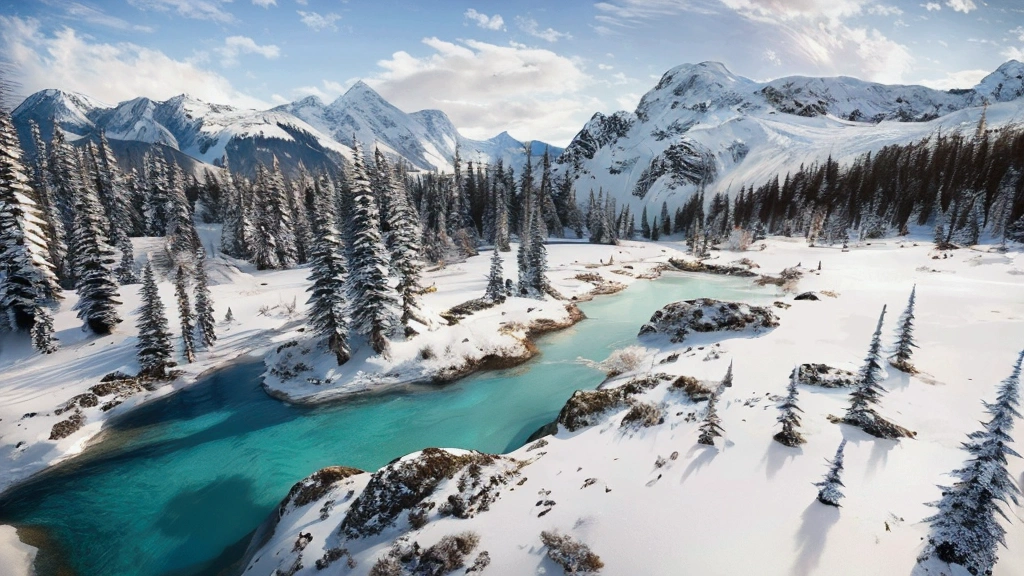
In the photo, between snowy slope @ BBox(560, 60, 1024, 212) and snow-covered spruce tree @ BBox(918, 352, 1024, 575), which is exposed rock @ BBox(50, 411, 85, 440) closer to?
snow-covered spruce tree @ BBox(918, 352, 1024, 575)

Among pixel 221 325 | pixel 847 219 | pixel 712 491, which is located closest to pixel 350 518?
pixel 712 491

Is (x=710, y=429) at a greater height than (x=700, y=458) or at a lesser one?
greater

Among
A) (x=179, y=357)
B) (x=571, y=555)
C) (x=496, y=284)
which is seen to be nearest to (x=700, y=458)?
(x=571, y=555)

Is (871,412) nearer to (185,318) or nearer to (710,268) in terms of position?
(185,318)

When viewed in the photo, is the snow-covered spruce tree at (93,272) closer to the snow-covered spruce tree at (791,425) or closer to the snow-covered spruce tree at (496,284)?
the snow-covered spruce tree at (496,284)

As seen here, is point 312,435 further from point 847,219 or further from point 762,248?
point 847,219
